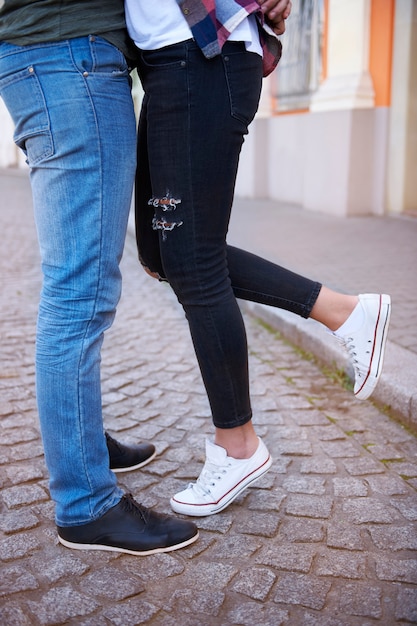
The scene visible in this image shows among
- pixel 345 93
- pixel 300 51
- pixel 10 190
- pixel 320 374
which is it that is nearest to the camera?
pixel 320 374

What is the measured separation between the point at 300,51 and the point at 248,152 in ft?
5.13

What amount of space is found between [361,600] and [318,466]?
74 cm

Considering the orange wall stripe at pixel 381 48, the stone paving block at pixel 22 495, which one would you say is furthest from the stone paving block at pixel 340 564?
the orange wall stripe at pixel 381 48

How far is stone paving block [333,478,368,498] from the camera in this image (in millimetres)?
2141

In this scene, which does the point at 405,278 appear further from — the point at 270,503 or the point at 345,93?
the point at 345,93

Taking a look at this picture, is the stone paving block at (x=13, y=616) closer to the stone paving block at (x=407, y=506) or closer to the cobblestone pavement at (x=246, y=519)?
the cobblestone pavement at (x=246, y=519)

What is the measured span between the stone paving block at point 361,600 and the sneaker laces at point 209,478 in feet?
1.56

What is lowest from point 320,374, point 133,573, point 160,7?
point 320,374

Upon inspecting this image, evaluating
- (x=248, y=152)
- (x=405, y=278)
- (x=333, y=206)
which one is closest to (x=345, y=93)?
(x=333, y=206)

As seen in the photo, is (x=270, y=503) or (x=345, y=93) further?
(x=345, y=93)

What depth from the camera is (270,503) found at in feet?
6.86

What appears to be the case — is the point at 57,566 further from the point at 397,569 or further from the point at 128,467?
the point at 397,569

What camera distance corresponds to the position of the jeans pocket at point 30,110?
1.56m

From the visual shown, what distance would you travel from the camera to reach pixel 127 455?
2.31 meters
